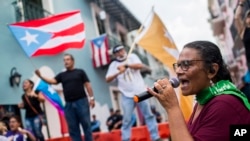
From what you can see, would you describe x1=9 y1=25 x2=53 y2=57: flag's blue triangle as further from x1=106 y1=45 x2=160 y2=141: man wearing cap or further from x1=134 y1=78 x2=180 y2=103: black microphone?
x1=134 y1=78 x2=180 y2=103: black microphone

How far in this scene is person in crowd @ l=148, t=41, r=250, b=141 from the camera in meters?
1.86

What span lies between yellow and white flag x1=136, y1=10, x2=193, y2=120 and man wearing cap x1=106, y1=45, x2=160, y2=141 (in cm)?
31

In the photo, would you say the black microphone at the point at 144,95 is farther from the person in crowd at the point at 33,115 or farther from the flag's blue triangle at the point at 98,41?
the flag's blue triangle at the point at 98,41

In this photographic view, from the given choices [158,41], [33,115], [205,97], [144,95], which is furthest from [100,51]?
[205,97]

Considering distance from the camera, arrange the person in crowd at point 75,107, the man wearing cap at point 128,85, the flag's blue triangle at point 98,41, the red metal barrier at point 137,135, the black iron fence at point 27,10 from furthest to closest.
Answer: the flag's blue triangle at point 98,41
the black iron fence at point 27,10
the red metal barrier at point 137,135
the person in crowd at point 75,107
the man wearing cap at point 128,85

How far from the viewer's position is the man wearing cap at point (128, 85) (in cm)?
574

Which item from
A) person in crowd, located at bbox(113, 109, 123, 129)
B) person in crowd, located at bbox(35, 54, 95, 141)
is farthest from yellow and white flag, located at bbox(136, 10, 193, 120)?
person in crowd, located at bbox(113, 109, 123, 129)

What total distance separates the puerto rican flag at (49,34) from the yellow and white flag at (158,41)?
1518 mm

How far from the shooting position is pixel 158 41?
6039 mm

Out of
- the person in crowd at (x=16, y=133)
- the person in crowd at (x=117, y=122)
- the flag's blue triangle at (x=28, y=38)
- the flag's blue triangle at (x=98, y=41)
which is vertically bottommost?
the person in crowd at (x=117, y=122)

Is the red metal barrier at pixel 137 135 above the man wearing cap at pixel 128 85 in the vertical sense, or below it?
below

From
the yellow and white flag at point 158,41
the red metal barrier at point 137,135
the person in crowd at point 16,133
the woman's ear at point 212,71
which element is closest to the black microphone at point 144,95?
the woman's ear at point 212,71

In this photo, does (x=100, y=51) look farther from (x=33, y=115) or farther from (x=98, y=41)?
(x=33, y=115)

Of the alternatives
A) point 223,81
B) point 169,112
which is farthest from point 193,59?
point 169,112
